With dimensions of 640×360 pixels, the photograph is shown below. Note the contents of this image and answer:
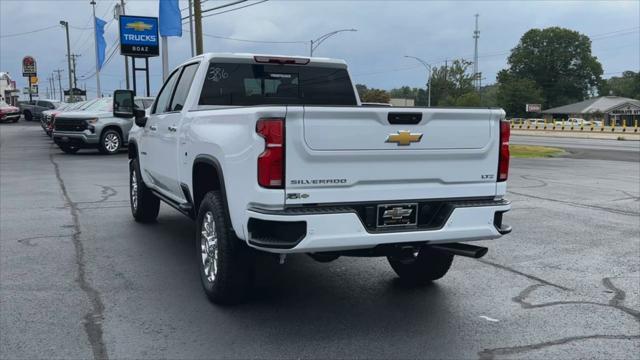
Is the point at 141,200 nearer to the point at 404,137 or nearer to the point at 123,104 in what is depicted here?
the point at 123,104

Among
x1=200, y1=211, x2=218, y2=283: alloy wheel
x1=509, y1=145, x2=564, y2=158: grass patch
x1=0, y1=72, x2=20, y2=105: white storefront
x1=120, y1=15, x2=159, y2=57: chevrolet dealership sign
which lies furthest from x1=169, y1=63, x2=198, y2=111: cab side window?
x1=0, y1=72, x2=20, y2=105: white storefront

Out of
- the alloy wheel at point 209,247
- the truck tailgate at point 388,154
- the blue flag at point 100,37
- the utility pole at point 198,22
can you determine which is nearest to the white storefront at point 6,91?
the blue flag at point 100,37

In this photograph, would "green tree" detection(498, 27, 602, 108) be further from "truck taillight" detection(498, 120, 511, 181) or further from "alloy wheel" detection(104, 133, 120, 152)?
"truck taillight" detection(498, 120, 511, 181)

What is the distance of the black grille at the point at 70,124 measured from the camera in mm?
19516

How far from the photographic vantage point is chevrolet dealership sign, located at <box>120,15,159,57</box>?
28.5m

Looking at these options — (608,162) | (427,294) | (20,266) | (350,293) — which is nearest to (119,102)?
(20,266)

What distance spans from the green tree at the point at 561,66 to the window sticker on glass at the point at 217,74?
364ft

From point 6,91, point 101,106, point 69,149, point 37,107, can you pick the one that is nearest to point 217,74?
point 101,106

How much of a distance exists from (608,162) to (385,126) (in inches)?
754

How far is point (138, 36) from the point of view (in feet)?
94.5

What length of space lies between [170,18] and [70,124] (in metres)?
6.64

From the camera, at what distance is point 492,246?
7383 mm

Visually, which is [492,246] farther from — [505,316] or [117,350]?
[117,350]

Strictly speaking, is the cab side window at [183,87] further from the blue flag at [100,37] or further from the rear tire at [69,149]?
the blue flag at [100,37]
